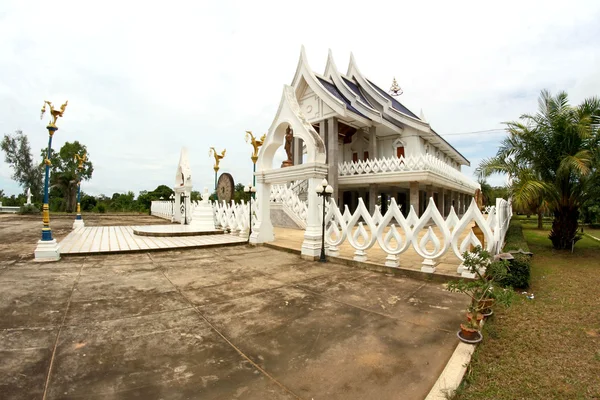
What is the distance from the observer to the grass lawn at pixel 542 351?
243 cm

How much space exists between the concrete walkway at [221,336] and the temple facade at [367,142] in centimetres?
1109

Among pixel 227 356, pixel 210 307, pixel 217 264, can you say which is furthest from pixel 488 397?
pixel 217 264

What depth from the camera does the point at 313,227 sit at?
8.28 metres

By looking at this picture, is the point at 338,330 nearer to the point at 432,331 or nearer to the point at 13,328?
the point at 432,331

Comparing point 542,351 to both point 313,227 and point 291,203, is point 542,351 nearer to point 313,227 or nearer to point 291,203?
point 313,227

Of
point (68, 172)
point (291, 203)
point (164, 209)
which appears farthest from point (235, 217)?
point (68, 172)

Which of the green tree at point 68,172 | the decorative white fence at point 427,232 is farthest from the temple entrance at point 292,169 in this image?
the green tree at point 68,172

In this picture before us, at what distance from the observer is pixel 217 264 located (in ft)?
24.1

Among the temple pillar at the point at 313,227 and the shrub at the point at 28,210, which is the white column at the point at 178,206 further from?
the shrub at the point at 28,210

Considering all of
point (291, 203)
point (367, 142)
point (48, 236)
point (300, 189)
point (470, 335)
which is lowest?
point (470, 335)

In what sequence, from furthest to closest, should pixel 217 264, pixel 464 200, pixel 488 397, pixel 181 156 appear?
1. pixel 464 200
2. pixel 181 156
3. pixel 217 264
4. pixel 488 397

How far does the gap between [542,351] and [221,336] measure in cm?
363

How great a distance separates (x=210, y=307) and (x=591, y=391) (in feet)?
14.1

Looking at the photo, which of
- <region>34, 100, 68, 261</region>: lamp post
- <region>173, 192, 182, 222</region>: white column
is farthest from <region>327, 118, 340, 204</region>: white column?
<region>34, 100, 68, 261</region>: lamp post
